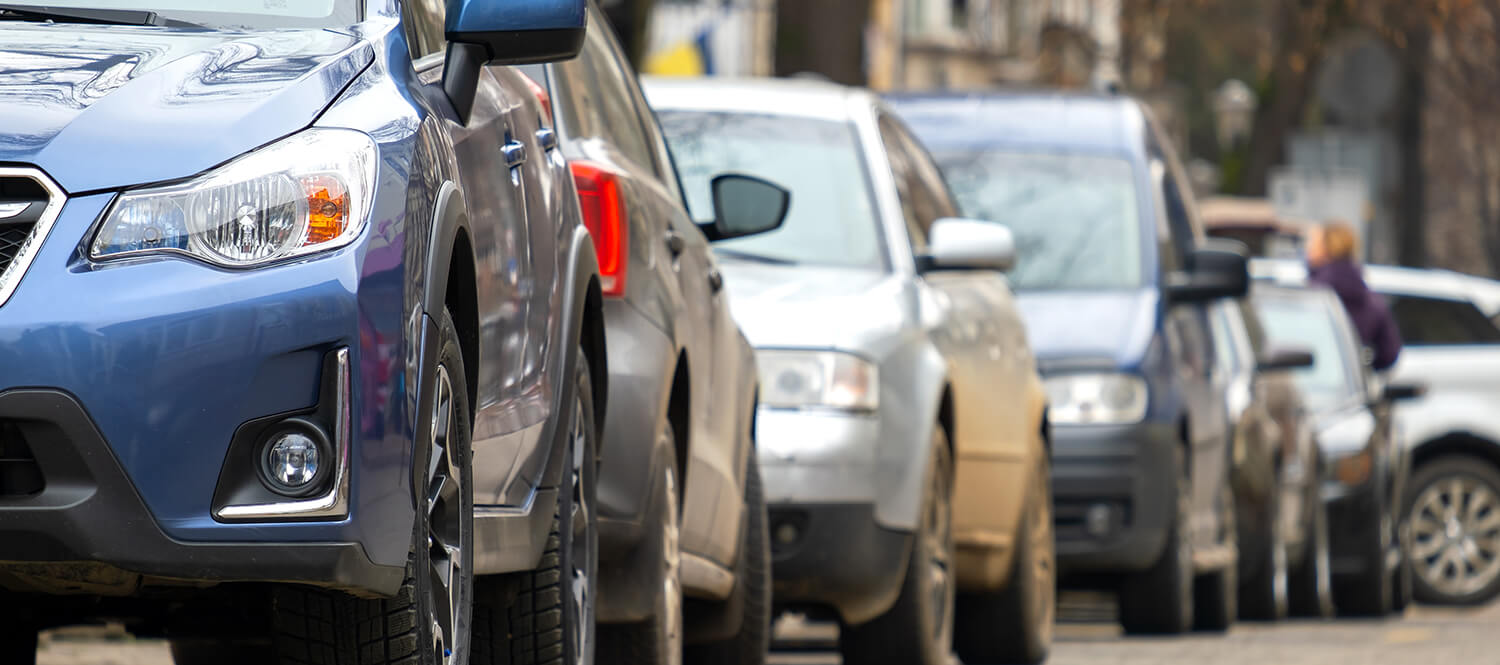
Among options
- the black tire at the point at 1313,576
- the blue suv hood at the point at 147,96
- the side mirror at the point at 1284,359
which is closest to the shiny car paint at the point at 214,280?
the blue suv hood at the point at 147,96

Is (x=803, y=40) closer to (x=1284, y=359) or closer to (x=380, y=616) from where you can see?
(x=1284, y=359)

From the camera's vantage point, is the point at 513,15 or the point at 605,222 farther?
the point at 605,222

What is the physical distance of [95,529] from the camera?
394 centimetres

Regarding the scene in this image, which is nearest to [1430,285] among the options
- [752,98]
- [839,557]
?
[752,98]

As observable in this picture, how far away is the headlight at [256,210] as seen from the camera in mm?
3965

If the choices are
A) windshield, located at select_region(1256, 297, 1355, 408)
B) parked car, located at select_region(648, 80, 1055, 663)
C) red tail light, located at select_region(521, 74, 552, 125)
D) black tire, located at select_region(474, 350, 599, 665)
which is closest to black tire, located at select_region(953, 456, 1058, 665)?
parked car, located at select_region(648, 80, 1055, 663)

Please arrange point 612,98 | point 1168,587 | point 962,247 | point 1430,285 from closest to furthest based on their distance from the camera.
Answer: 1. point 612,98
2. point 962,247
3. point 1168,587
4. point 1430,285

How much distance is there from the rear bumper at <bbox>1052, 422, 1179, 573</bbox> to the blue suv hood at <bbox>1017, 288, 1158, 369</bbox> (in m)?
0.28

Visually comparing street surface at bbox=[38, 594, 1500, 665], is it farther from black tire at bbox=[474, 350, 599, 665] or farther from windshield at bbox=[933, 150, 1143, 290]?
black tire at bbox=[474, 350, 599, 665]

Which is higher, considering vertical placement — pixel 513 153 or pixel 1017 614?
pixel 513 153

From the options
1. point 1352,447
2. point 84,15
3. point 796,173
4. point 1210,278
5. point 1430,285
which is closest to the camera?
point 84,15

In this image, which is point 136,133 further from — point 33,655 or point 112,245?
point 33,655

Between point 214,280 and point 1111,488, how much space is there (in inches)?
303

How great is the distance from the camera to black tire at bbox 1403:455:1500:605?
17.6 m
